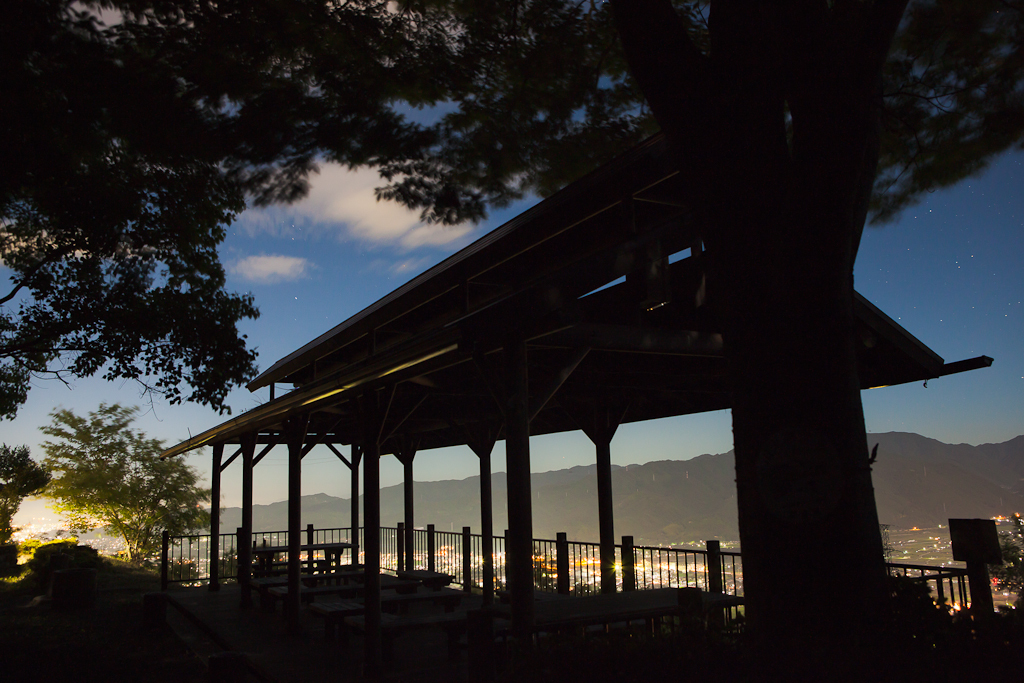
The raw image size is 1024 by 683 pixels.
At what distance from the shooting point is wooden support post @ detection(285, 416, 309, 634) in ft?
32.0

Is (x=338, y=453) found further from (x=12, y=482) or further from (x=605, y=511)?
(x=12, y=482)

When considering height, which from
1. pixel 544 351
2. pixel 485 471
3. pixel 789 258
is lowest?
pixel 485 471

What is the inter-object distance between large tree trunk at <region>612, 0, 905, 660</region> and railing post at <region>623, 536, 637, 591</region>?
6.87 m

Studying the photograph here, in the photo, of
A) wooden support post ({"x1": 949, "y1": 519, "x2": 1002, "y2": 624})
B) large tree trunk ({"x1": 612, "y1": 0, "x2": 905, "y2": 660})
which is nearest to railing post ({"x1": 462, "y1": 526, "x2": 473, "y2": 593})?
wooden support post ({"x1": 949, "y1": 519, "x2": 1002, "y2": 624})

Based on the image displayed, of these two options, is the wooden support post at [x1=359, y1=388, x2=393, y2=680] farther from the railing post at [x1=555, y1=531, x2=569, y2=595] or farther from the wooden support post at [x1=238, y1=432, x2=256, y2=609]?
the wooden support post at [x1=238, y1=432, x2=256, y2=609]

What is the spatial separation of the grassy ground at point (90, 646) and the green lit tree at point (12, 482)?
9242 mm

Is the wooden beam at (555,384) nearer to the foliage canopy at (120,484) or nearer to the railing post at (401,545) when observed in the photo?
the railing post at (401,545)

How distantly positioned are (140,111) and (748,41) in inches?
241

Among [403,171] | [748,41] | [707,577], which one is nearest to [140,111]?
[403,171]

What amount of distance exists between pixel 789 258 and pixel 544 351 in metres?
5.10

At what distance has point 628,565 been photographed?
32.5ft

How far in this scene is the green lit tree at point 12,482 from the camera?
72.2 ft

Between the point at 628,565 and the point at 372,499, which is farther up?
the point at 372,499

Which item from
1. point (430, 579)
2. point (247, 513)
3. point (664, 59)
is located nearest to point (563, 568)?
point (430, 579)
